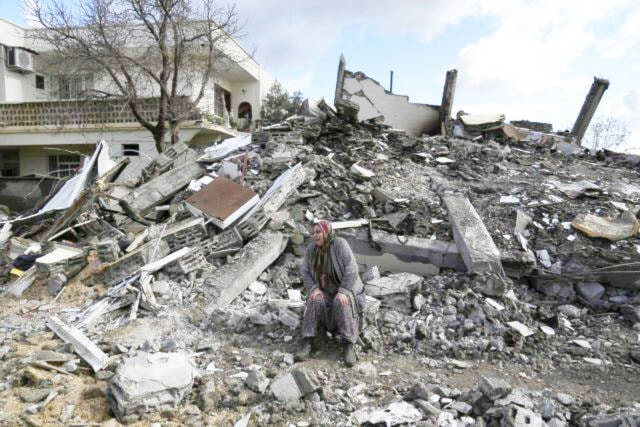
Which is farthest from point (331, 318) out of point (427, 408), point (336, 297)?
point (427, 408)

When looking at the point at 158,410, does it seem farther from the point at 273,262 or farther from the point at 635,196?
the point at 635,196

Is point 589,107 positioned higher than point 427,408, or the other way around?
point 589,107

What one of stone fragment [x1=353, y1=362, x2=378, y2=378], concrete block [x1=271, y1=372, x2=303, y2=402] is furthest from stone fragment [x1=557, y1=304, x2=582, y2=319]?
concrete block [x1=271, y1=372, x2=303, y2=402]

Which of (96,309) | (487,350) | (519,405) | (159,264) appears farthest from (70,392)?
(487,350)

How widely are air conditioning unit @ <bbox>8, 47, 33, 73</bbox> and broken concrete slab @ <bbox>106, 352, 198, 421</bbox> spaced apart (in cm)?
1761

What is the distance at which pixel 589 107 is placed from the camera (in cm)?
1222

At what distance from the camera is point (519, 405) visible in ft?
10.0

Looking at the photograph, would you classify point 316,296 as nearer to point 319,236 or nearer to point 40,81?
point 319,236

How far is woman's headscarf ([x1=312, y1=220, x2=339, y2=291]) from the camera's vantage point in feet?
13.5

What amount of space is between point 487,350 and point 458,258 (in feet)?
4.78

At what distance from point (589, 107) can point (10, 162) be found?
66.0 feet

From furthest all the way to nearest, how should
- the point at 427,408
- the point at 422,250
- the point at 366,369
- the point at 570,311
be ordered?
1. the point at 422,250
2. the point at 570,311
3. the point at 366,369
4. the point at 427,408

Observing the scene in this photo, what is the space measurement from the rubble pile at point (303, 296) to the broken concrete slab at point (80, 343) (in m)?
0.02

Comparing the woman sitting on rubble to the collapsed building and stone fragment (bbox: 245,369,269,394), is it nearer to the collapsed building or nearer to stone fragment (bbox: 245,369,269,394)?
the collapsed building
